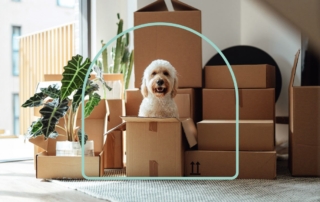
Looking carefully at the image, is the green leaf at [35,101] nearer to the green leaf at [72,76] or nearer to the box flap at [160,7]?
the green leaf at [72,76]

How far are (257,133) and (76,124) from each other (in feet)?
3.41

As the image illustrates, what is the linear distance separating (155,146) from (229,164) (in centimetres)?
39

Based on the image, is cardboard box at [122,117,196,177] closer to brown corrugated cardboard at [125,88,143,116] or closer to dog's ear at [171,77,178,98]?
dog's ear at [171,77,178,98]

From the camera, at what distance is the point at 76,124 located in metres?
2.33

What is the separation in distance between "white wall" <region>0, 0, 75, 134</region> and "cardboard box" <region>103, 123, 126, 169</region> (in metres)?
2.46

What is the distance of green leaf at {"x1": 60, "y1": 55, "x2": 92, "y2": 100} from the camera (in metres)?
2.02

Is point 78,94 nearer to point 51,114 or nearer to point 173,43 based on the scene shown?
point 51,114

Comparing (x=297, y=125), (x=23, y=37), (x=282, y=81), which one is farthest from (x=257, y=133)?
(x=23, y=37)

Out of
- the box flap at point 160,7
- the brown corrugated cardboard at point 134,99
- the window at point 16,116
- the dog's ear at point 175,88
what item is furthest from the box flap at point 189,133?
the window at point 16,116

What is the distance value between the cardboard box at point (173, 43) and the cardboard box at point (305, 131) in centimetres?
58

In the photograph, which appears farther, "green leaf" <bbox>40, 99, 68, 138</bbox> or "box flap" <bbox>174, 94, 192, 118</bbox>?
"box flap" <bbox>174, 94, 192, 118</bbox>

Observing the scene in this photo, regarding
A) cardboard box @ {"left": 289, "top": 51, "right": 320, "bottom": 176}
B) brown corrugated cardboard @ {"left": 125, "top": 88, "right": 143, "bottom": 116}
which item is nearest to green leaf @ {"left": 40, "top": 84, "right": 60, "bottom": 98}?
brown corrugated cardboard @ {"left": 125, "top": 88, "right": 143, "bottom": 116}

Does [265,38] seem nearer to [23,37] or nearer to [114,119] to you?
[114,119]

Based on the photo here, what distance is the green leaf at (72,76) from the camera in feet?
6.61
